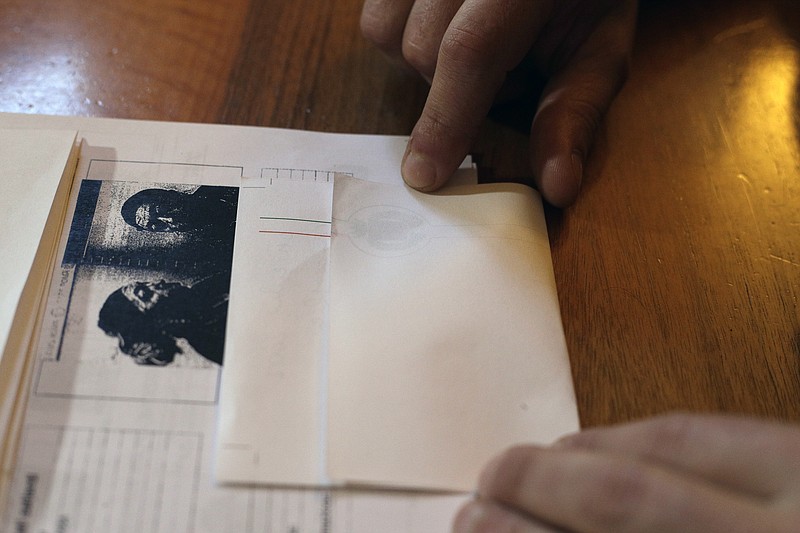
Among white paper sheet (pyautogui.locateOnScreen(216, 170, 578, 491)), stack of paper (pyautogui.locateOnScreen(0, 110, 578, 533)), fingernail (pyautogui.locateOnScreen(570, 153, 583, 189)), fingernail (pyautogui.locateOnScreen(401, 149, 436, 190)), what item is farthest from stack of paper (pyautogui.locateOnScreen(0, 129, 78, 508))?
fingernail (pyautogui.locateOnScreen(570, 153, 583, 189))

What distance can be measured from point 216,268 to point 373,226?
121mm

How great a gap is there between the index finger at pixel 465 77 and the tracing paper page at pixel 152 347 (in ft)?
0.12

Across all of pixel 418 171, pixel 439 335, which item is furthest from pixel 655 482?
pixel 418 171

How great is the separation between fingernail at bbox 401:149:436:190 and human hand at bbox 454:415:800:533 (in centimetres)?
24

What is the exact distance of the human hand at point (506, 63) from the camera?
0.50 meters

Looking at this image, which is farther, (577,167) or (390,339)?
(577,167)

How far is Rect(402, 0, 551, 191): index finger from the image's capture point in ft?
1.63

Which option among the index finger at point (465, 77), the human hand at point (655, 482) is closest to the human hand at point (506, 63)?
the index finger at point (465, 77)

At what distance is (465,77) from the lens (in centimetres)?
51

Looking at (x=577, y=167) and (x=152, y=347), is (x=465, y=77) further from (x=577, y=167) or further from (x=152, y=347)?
(x=152, y=347)

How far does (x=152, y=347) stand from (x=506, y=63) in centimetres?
34

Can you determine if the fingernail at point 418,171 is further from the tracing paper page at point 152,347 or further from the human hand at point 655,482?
the human hand at point 655,482

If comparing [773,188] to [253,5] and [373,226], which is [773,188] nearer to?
[373,226]

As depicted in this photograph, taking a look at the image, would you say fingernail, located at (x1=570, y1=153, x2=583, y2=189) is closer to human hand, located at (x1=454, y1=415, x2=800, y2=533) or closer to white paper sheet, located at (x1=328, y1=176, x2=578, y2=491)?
white paper sheet, located at (x1=328, y1=176, x2=578, y2=491)
